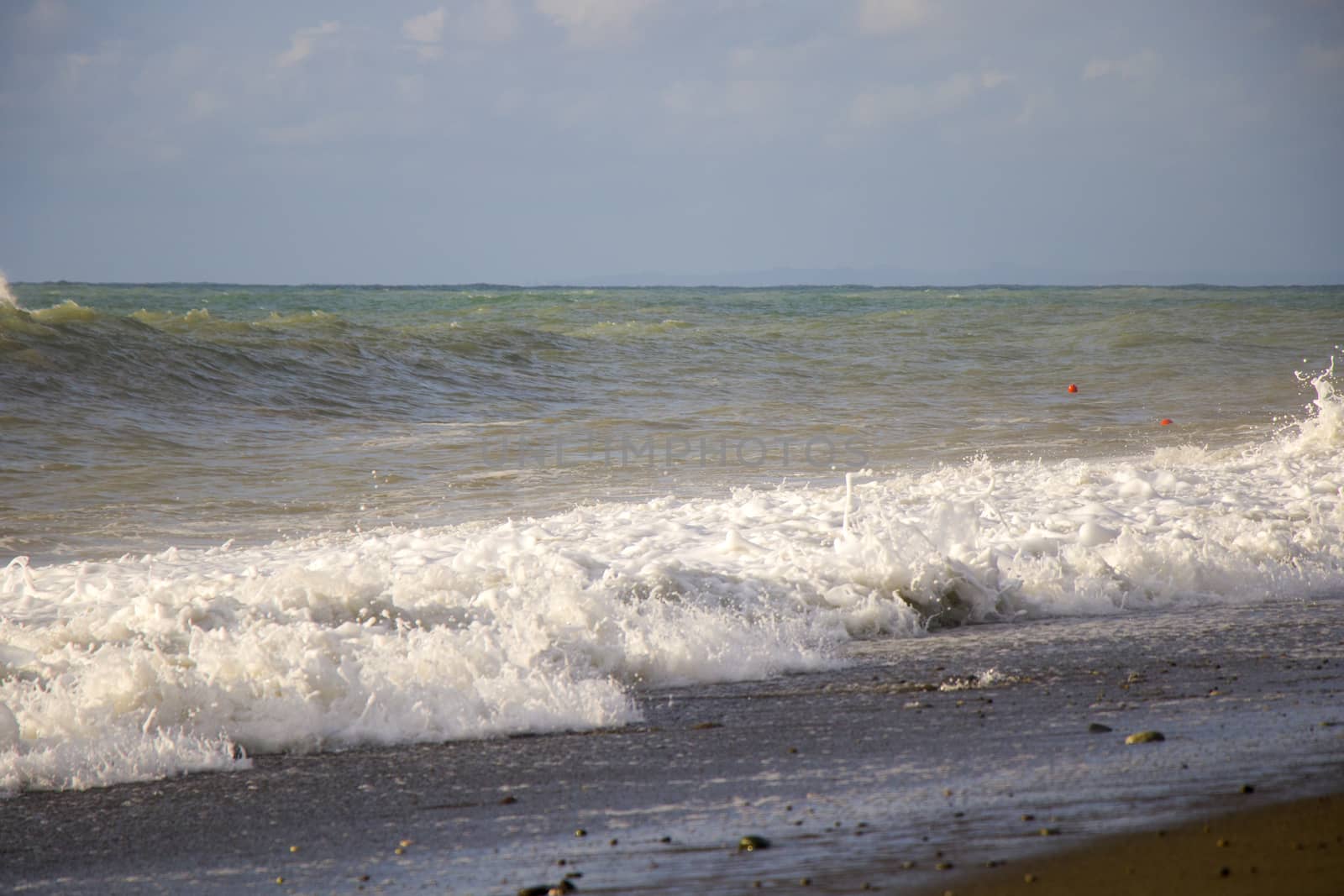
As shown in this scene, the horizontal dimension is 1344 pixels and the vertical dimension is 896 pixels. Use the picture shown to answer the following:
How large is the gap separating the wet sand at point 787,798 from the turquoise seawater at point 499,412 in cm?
438

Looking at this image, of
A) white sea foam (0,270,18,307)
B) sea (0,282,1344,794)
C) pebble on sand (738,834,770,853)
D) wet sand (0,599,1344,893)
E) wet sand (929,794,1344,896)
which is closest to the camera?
wet sand (929,794,1344,896)

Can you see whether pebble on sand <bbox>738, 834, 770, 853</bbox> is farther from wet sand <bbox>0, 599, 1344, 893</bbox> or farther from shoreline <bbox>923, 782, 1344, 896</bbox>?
shoreline <bbox>923, 782, 1344, 896</bbox>

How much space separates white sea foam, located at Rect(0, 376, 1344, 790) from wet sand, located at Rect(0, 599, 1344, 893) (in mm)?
220

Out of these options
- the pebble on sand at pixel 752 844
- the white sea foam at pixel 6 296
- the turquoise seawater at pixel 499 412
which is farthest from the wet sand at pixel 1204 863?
the white sea foam at pixel 6 296

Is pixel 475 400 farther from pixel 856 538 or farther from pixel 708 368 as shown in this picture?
pixel 856 538

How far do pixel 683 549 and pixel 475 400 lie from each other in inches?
417

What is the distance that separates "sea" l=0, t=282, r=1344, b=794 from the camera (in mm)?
4613

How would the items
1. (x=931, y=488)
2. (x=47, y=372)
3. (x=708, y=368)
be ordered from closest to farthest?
(x=931, y=488) < (x=47, y=372) < (x=708, y=368)

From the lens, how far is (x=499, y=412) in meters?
15.9

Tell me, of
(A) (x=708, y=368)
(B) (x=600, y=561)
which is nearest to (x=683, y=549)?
(B) (x=600, y=561)

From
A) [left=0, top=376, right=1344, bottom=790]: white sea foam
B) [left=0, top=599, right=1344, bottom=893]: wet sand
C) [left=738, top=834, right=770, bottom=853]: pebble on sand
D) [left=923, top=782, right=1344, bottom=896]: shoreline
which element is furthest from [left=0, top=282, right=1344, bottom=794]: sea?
[left=923, top=782, right=1344, bottom=896]: shoreline

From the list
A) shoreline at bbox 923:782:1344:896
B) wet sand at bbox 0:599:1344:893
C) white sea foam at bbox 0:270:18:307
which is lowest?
wet sand at bbox 0:599:1344:893

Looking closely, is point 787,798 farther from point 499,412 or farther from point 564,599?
point 499,412

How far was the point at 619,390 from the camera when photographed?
18500mm
